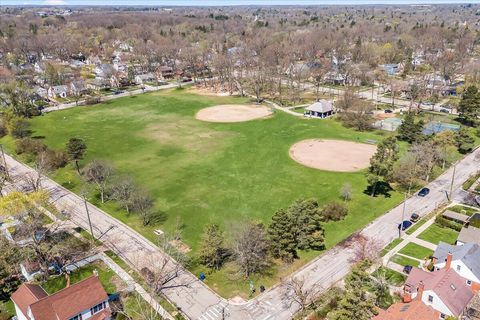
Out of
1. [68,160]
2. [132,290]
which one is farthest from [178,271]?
[68,160]

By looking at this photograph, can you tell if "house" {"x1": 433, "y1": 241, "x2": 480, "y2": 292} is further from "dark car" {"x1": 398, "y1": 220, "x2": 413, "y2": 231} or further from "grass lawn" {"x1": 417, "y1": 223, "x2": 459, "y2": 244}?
"dark car" {"x1": 398, "y1": 220, "x2": 413, "y2": 231}

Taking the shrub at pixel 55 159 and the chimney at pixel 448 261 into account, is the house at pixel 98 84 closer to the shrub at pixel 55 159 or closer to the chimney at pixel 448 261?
the shrub at pixel 55 159

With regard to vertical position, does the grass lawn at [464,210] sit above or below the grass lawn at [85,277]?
below

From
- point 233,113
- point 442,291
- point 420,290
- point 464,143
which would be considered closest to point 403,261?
point 420,290

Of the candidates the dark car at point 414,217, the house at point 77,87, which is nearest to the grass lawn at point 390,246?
the dark car at point 414,217

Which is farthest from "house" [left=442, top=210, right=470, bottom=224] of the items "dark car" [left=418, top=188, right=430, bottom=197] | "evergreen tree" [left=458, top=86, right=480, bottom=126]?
"evergreen tree" [left=458, top=86, right=480, bottom=126]
